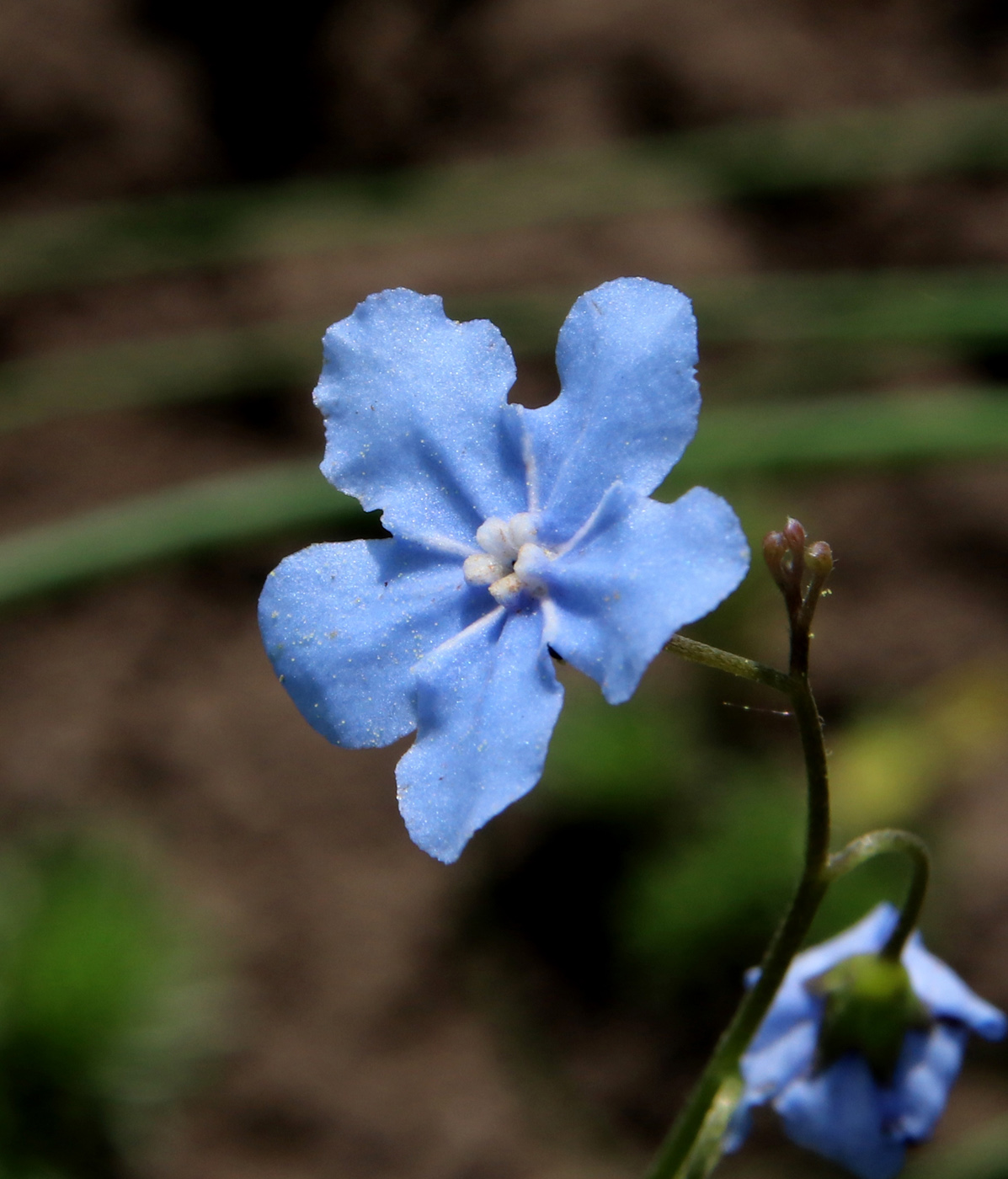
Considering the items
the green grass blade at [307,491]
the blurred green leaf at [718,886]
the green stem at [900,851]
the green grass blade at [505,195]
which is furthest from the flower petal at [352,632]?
Result: the green grass blade at [505,195]

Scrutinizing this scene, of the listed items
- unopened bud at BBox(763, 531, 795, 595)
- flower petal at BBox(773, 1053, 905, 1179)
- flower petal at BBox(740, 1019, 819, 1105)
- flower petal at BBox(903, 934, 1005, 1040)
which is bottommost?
flower petal at BBox(773, 1053, 905, 1179)

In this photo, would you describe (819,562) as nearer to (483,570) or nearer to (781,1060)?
(483,570)

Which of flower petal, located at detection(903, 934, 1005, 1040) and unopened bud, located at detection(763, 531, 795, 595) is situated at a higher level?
unopened bud, located at detection(763, 531, 795, 595)

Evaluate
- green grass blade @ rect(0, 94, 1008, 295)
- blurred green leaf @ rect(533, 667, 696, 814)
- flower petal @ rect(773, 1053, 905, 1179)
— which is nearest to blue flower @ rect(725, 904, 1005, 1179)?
flower petal @ rect(773, 1053, 905, 1179)

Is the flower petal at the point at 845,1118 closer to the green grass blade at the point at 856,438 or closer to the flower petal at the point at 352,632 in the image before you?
the flower petal at the point at 352,632

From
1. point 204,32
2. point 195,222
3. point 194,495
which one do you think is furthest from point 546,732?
point 204,32

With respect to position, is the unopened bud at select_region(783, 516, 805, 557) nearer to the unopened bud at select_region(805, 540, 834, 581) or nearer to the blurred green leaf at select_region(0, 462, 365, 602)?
the unopened bud at select_region(805, 540, 834, 581)
